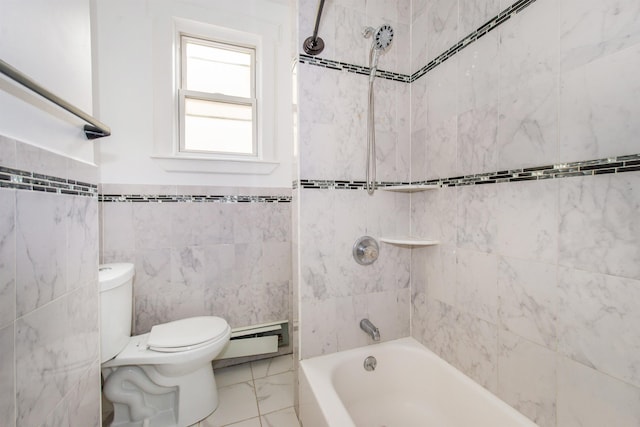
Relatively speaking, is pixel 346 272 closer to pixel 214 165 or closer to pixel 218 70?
pixel 214 165

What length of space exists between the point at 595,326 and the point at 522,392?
1.32ft

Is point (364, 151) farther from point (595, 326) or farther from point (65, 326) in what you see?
point (65, 326)

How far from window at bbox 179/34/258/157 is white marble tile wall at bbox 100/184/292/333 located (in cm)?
39

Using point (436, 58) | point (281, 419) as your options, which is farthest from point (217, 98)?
point (281, 419)

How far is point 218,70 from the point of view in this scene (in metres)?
1.93

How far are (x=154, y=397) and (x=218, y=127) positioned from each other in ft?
5.93

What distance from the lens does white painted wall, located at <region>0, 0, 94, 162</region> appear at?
660 millimetres

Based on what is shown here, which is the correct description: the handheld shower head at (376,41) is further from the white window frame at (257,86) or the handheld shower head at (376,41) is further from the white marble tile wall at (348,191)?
the white window frame at (257,86)

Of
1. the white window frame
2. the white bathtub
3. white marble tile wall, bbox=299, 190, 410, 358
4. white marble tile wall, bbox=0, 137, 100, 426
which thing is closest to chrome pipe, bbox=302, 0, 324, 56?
the white window frame

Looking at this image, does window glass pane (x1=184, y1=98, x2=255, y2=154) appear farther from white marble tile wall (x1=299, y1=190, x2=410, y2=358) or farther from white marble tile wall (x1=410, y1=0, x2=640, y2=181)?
white marble tile wall (x1=410, y1=0, x2=640, y2=181)

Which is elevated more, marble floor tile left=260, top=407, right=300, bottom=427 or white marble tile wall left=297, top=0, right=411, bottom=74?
white marble tile wall left=297, top=0, right=411, bottom=74

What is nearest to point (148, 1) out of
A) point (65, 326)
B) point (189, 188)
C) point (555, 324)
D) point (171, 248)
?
point (189, 188)

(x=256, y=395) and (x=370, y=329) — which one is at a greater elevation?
(x=370, y=329)

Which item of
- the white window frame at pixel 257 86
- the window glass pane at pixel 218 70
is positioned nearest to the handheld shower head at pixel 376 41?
the white window frame at pixel 257 86
